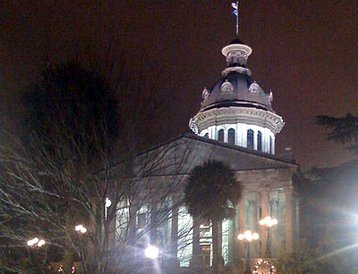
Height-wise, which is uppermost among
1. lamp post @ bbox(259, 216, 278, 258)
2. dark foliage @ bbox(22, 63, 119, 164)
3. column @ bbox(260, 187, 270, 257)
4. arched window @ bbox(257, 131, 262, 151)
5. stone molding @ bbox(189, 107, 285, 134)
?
stone molding @ bbox(189, 107, 285, 134)

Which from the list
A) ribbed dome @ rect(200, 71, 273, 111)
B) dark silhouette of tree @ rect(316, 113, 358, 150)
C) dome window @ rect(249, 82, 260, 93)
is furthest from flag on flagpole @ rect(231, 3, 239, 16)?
dark silhouette of tree @ rect(316, 113, 358, 150)

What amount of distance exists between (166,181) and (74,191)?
11.7ft

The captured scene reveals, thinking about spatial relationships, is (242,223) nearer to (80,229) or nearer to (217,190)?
(217,190)

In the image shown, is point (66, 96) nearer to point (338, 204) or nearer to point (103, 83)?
point (103, 83)

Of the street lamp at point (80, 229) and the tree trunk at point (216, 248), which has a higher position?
the tree trunk at point (216, 248)

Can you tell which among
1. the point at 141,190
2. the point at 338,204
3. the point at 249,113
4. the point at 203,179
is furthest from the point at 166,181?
the point at 249,113

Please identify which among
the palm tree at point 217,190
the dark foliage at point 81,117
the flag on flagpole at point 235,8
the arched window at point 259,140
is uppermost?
the flag on flagpole at point 235,8

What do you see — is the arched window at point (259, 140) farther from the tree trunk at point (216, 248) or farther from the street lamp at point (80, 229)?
the street lamp at point (80, 229)

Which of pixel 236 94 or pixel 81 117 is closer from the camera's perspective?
pixel 81 117

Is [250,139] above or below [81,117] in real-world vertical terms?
above

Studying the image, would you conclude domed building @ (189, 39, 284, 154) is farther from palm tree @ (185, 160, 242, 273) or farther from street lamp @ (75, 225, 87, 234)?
street lamp @ (75, 225, 87, 234)

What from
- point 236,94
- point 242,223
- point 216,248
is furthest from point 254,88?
point 216,248

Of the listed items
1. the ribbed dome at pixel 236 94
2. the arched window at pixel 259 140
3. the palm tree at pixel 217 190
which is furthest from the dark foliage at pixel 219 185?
the ribbed dome at pixel 236 94

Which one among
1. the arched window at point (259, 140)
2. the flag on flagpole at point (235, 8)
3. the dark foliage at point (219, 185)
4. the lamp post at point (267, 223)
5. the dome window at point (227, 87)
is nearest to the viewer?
the lamp post at point (267, 223)
